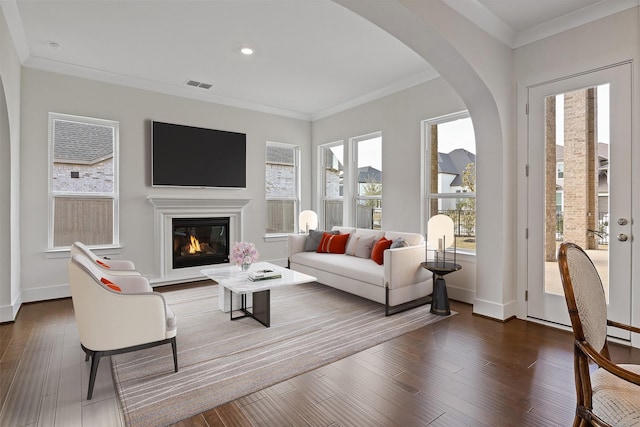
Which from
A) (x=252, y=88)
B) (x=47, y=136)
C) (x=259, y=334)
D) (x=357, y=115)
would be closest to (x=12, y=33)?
(x=47, y=136)

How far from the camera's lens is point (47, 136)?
13.8 feet

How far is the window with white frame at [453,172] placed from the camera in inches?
167

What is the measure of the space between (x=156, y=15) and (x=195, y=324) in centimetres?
302

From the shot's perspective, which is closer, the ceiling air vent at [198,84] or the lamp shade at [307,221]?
the ceiling air vent at [198,84]

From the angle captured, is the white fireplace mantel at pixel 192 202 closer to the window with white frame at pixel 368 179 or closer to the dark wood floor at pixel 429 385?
the window with white frame at pixel 368 179

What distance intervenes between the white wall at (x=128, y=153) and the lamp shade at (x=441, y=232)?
126 inches

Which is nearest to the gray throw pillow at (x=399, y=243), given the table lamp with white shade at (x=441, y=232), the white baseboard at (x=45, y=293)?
the table lamp with white shade at (x=441, y=232)

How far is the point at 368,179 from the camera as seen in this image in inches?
224

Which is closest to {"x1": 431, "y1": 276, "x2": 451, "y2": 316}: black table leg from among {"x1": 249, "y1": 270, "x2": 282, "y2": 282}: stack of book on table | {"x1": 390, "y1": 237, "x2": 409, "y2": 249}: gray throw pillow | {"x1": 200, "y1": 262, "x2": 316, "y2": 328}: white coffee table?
{"x1": 390, "y1": 237, "x2": 409, "y2": 249}: gray throw pillow

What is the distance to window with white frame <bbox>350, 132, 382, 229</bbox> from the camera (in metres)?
5.47

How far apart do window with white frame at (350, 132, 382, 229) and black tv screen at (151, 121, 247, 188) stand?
6.52ft

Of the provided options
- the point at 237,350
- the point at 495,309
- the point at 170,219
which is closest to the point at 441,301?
the point at 495,309

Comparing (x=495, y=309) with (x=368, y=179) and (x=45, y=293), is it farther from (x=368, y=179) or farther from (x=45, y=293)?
(x=45, y=293)

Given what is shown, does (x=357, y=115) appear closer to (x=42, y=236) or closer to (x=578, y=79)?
(x=578, y=79)
